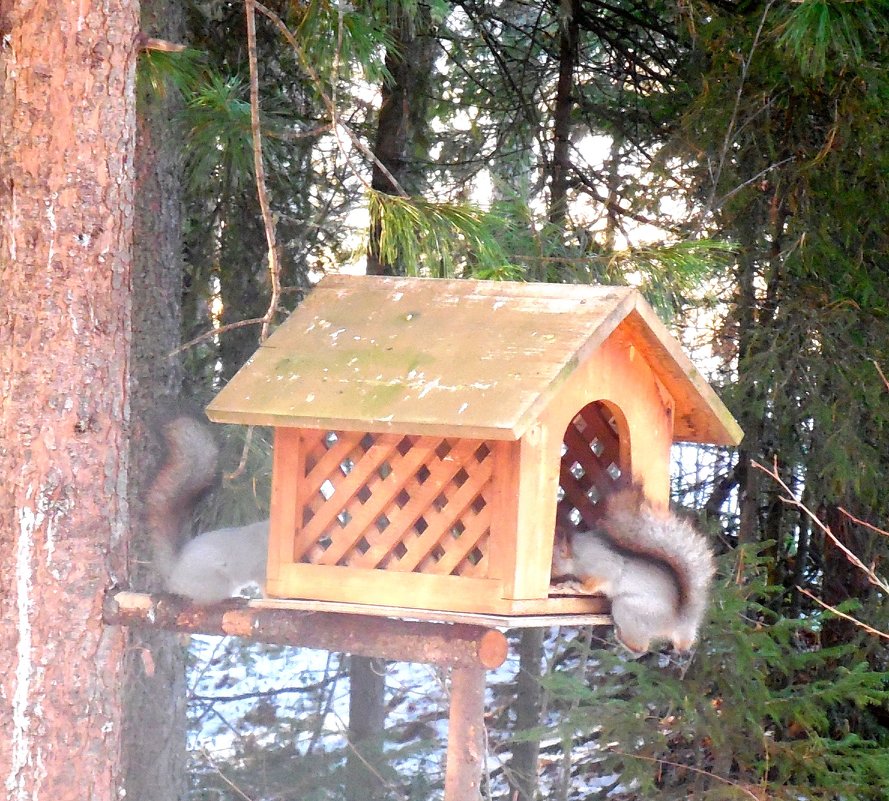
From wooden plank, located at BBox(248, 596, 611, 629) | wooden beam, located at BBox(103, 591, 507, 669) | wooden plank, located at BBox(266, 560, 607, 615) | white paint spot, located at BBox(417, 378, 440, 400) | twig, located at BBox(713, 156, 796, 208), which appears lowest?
wooden beam, located at BBox(103, 591, 507, 669)

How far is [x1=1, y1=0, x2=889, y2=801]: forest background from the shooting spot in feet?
10.8

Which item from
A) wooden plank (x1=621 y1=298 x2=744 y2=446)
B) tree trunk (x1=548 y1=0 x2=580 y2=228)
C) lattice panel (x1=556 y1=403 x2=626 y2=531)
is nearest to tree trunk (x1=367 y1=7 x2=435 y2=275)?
tree trunk (x1=548 y1=0 x2=580 y2=228)

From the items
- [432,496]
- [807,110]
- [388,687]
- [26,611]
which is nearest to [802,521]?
[807,110]

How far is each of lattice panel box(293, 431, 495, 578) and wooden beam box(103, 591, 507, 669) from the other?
0.11 metres

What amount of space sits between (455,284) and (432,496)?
0.44 metres

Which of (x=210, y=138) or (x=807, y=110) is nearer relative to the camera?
(x=210, y=138)

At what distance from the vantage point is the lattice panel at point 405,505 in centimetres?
202

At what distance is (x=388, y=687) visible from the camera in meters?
6.13

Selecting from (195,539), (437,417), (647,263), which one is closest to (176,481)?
(195,539)

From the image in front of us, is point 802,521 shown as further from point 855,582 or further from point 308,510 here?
point 308,510

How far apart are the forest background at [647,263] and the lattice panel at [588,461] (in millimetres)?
448

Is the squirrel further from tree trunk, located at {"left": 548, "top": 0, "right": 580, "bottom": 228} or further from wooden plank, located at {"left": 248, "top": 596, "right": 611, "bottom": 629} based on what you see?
tree trunk, located at {"left": 548, "top": 0, "right": 580, "bottom": 228}

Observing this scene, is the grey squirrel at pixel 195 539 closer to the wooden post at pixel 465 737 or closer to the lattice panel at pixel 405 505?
the lattice panel at pixel 405 505

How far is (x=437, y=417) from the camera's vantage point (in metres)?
1.81
